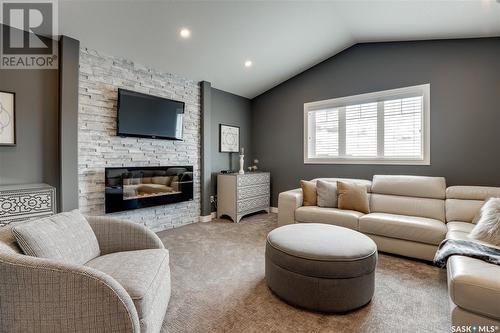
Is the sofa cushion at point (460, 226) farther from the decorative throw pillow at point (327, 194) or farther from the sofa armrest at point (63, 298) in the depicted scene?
the sofa armrest at point (63, 298)

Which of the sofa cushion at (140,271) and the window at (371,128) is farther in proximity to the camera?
the window at (371,128)

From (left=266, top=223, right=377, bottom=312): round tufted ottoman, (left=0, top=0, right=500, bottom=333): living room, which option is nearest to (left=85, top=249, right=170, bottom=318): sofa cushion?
(left=0, top=0, right=500, bottom=333): living room

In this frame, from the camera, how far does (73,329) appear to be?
43.2 inches

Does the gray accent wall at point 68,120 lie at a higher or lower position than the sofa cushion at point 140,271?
higher

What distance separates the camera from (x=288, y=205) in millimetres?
3496

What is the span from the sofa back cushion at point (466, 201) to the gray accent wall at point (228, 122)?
135 inches

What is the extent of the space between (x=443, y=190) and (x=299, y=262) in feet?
8.01

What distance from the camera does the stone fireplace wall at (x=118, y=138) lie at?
9.58ft

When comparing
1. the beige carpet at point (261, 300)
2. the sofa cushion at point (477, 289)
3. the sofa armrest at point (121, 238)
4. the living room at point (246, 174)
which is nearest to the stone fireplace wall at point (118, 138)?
the living room at point (246, 174)

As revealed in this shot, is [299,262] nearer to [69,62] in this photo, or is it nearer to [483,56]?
[69,62]

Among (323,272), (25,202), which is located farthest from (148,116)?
(323,272)

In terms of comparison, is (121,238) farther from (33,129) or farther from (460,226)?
(460,226)

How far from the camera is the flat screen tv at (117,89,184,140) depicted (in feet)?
10.3

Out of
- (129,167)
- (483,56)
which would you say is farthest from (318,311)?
(483,56)
